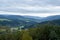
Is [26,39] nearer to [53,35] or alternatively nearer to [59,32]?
[53,35]

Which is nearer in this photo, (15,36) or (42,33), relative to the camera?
(15,36)

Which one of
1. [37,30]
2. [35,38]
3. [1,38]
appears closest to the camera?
[1,38]

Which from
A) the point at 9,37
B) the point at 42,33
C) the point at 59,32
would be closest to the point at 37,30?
the point at 42,33

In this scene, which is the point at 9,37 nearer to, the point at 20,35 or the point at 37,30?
the point at 20,35

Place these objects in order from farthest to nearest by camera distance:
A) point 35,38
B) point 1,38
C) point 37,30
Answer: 1. point 37,30
2. point 35,38
3. point 1,38

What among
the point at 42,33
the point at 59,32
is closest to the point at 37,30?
the point at 42,33

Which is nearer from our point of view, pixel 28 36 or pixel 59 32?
pixel 28 36

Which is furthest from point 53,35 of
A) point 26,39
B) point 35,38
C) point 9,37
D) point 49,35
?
point 9,37
